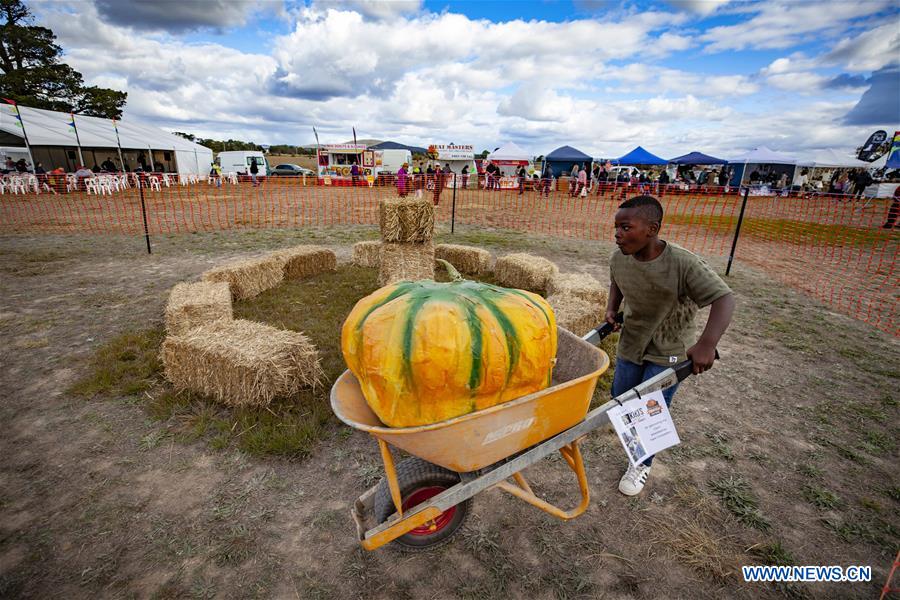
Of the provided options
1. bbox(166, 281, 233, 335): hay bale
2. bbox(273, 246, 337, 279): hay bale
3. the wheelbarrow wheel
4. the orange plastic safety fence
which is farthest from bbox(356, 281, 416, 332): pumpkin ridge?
the orange plastic safety fence

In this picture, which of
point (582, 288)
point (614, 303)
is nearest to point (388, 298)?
point (614, 303)

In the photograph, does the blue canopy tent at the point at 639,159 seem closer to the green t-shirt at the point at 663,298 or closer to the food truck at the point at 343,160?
the food truck at the point at 343,160

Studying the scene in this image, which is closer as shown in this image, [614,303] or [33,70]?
[614,303]

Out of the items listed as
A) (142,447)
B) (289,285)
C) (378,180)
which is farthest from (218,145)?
(142,447)

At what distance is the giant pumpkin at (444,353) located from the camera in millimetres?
1745

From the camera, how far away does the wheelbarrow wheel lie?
90.7 inches

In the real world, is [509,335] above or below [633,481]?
above

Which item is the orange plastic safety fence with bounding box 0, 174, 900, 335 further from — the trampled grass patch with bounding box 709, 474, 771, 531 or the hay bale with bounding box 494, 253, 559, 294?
the trampled grass patch with bounding box 709, 474, 771, 531

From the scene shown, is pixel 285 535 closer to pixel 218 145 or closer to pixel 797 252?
pixel 797 252

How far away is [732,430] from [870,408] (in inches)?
62.9

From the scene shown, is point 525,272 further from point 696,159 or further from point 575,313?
point 696,159

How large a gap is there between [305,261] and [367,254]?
1.34 meters

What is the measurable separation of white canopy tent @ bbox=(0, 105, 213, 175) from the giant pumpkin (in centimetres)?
2746

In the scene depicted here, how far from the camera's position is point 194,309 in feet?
15.8
